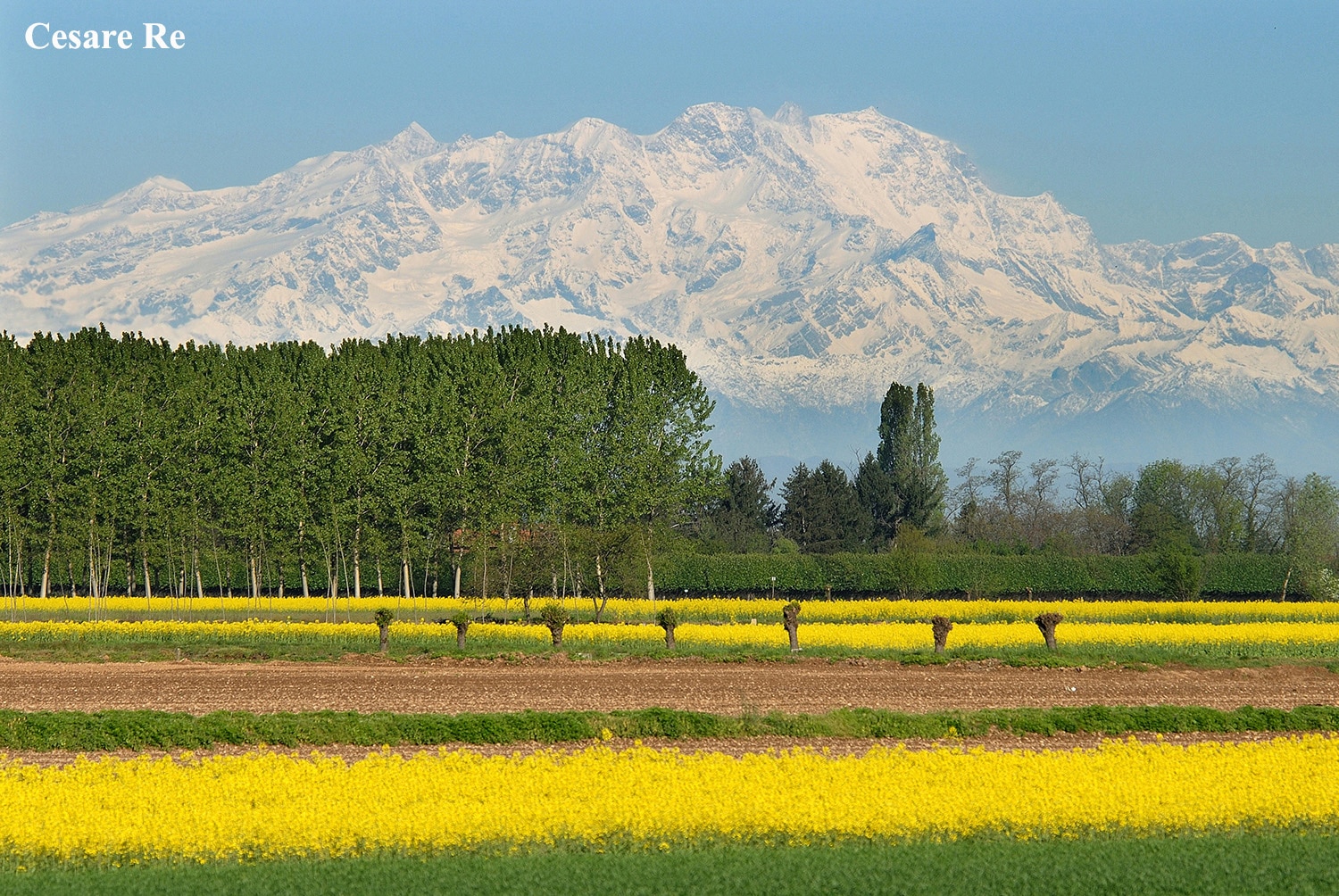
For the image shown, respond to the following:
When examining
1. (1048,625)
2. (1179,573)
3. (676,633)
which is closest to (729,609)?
(676,633)

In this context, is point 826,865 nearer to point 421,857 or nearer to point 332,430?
point 421,857

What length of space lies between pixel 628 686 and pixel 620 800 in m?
16.0

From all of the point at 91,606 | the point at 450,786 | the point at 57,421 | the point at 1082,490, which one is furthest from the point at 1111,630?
the point at 1082,490

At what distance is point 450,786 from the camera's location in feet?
68.9

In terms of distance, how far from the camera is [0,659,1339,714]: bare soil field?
32781mm

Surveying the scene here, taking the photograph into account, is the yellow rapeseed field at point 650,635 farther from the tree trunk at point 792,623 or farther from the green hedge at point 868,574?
the green hedge at point 868,574

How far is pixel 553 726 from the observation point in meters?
28.0

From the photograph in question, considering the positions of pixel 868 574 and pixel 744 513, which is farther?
pixel 744 513

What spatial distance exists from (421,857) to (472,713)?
1250cm

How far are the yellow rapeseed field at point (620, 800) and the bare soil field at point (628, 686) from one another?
27.6 feet

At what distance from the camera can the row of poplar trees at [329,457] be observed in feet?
249

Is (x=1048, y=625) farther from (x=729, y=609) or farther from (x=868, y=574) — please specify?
(x=868, y=574)

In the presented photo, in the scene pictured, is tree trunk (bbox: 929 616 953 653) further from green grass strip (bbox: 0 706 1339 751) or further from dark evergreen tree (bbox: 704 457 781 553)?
dark evergreen tree (bbox: 704 457 781 553)

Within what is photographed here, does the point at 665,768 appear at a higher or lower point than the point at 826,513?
lower
